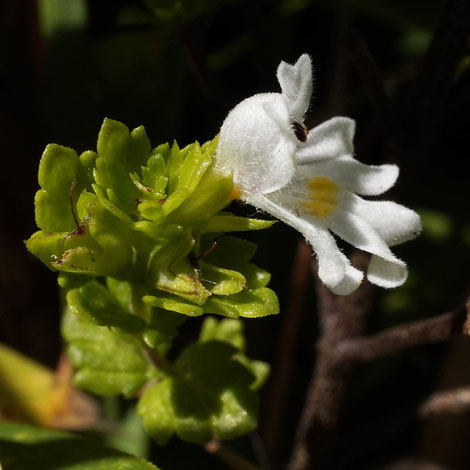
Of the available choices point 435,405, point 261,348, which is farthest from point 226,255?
point 261,348

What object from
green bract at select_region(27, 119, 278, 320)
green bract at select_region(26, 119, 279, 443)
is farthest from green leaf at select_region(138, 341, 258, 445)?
green bract at select_region(27, 119, 278, 320)

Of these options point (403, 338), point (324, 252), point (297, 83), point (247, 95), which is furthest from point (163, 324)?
point (247, 95)

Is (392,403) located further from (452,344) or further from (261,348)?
(261,348)

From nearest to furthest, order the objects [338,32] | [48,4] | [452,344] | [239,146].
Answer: [239,146], [338,32], [48,4], [452,344]

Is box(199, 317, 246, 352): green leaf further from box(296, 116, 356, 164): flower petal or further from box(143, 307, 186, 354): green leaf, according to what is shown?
box(296, 116, 356, 164): flower petal

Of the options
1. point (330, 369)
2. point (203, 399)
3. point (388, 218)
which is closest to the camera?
point (388, 218)

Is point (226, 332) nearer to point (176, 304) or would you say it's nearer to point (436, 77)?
point (176, 304)
